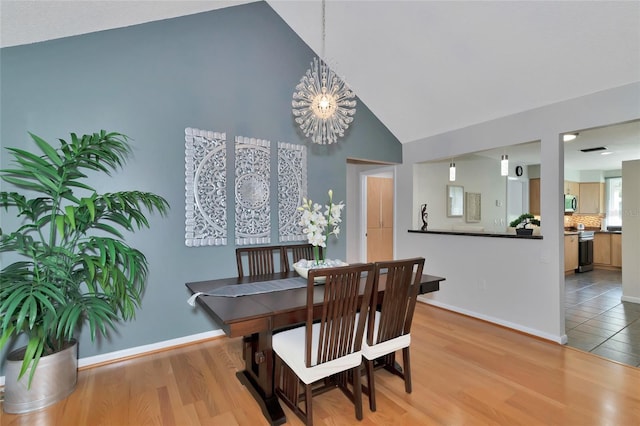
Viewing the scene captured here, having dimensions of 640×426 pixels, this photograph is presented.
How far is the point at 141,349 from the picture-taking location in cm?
283

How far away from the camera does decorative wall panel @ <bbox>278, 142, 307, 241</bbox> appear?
11.8 feet

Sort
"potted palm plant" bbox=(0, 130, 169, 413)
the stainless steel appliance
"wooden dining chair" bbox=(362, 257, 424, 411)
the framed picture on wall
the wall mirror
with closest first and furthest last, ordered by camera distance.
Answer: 1. "potted palm plant" bbox=(0, 130, 169, 413)
2. "wooden dining chair" bbox=(362, 257, 424, 411)
3. the wall mirror
4. the framed picture on wall
5. the stainless steel appliance

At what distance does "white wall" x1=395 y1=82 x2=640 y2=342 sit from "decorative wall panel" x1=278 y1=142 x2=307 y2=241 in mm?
1896

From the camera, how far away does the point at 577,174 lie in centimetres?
732

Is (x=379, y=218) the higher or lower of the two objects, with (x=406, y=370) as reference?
higher

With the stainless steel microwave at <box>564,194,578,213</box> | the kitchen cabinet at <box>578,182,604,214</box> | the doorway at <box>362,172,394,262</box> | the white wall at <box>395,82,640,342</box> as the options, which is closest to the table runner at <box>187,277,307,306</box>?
the white wall at <box>395,82,640,342</box>

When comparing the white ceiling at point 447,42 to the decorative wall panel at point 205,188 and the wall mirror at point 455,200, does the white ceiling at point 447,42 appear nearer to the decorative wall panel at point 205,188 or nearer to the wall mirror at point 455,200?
the decorative wall panel at point 205,188

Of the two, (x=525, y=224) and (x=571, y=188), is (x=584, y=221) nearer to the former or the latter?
(x=571, y=188)

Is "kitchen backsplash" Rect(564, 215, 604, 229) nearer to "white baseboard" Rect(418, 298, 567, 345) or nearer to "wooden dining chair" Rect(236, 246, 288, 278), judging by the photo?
"white baseboard" Rect(418, 298, 567, 345)

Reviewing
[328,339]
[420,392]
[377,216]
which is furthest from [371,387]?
[377,216]

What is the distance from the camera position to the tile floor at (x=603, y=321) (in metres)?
2.85

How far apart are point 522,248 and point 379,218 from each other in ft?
8.85

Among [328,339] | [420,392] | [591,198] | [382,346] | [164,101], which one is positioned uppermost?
[164,101]

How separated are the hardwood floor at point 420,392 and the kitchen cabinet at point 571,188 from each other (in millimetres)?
5493
